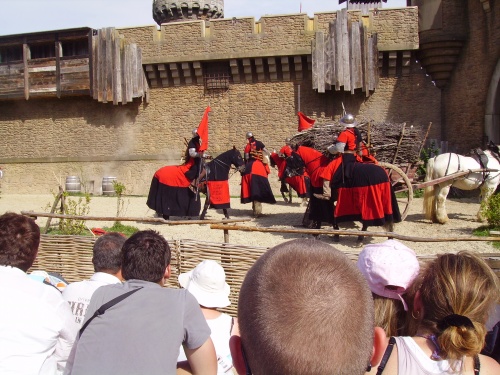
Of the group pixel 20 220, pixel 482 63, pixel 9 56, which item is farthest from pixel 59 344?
pixel 9 56

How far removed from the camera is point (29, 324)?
2369 millimetres

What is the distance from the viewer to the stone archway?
49.6 feet

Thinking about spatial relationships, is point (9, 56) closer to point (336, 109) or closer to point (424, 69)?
point (336, 109)

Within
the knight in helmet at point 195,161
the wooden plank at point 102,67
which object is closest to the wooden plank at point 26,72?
the wooden plank at point 102,67

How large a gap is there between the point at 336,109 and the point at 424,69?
3.03 m

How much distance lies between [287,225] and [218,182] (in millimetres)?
1681

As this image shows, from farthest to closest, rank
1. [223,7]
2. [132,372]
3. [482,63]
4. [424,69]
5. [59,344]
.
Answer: [223,7] → [424,69] → [482,63] → [59,344] → [132,372]

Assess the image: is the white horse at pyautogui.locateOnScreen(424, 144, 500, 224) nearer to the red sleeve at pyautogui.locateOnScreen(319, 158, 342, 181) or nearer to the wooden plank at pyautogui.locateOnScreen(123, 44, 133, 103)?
the red sleeve at pyautogui.locateOnScreen(319, 158, 342, 181)

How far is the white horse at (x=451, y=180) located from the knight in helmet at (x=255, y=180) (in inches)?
133

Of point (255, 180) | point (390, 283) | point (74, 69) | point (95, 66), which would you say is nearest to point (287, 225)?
point (255, 180)

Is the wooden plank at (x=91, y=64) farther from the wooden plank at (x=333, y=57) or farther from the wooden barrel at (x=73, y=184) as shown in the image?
the wooden plank at (x=333, y=57)

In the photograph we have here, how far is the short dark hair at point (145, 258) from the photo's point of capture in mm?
2543

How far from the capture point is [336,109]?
59.7 ft

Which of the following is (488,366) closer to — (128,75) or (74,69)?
(128,75)
